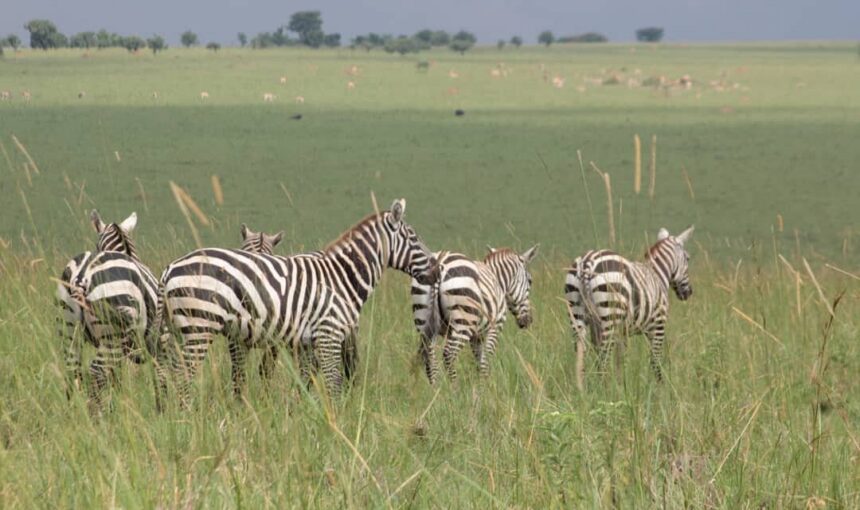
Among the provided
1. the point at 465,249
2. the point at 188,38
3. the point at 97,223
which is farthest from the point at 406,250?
the point at 188,38

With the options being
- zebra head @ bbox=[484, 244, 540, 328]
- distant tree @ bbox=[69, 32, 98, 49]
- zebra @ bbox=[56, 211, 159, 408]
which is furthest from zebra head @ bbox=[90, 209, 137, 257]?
distant tree @ bbox=[69, 32, 98, 49]

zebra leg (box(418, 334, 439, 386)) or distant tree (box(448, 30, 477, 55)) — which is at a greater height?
zebra leg (box(418, 334, 439, 386))

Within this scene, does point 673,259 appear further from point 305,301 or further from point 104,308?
point 104,308

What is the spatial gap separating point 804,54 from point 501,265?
77.0 meters

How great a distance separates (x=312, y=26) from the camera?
80250 mm

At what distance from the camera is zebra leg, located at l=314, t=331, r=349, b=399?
15.7 feet

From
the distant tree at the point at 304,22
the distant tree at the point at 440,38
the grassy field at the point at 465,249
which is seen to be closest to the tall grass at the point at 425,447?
the grassy field at the point at 465,249

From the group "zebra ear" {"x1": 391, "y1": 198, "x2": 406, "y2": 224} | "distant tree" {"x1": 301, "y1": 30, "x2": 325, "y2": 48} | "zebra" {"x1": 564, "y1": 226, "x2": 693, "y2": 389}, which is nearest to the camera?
"zebra ear" {"x1": 391, "y1": 198, "x2": 406, "y2": 224}

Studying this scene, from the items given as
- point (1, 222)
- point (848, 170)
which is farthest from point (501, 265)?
point (848, 170)

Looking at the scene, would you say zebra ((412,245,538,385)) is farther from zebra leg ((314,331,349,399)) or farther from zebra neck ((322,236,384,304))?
zebra leg ((314,331,349,399))

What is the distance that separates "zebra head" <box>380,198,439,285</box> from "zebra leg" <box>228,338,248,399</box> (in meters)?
0.81

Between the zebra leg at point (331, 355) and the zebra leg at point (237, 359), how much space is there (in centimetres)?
27

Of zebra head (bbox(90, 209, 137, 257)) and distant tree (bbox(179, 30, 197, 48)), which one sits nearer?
zebra head (bbox(90, 209, 137, 257))

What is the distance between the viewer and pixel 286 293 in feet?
15.6
